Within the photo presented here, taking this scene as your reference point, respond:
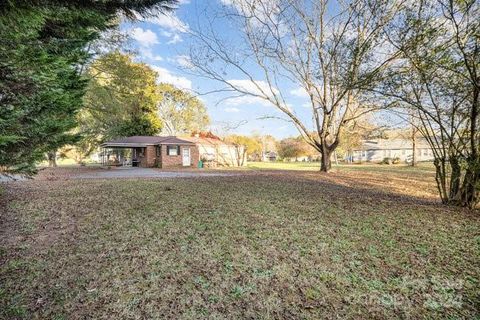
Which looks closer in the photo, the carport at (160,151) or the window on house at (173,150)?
the carport at (160,151)

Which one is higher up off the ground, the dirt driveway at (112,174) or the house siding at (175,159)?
the house siding at (175,159)

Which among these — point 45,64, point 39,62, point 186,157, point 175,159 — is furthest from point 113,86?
point 39,62

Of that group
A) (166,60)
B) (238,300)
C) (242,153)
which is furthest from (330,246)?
(242,153)

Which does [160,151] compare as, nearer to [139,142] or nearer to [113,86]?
[139,142]

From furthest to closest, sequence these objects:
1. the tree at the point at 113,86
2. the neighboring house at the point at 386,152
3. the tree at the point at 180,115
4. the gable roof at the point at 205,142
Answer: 1. the neighboring house at the point at 386,152
2. the tree at the point at 180,115
3. the gable roof at the point at 205,142
4. the tree at the point at 113,86

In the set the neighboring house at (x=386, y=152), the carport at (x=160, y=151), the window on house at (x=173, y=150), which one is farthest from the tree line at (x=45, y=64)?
the neighboring house at (x=386, y=152)

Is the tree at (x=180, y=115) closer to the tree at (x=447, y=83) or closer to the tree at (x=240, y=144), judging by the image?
the tree at (x=240, y=144)

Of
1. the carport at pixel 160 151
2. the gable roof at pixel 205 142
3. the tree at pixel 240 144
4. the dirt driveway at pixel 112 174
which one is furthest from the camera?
the tree at pixel 240 144

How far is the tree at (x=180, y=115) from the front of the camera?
30.0 metres

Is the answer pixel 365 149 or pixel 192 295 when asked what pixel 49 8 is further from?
pixel 365 149

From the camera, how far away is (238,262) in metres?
3.24

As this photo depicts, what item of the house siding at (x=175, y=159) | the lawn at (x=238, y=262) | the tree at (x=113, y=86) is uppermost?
the tree at (x=113, y=86)

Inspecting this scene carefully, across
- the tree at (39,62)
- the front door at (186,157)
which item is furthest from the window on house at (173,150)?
the tree at (39,62)

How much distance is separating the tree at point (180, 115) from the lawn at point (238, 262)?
83.8 ft
